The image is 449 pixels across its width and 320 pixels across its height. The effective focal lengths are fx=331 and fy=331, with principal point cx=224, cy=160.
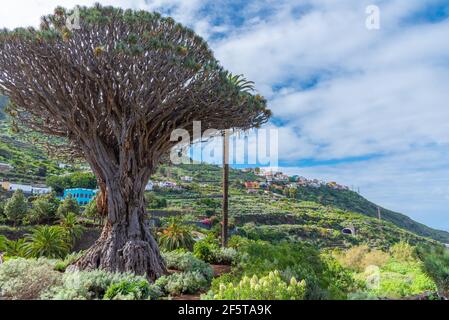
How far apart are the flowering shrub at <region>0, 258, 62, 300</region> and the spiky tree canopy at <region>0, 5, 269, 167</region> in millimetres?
3484

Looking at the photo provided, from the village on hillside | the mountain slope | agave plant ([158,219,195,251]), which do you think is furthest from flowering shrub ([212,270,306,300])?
the mountain slope

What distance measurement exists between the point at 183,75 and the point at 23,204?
23009 millimetres

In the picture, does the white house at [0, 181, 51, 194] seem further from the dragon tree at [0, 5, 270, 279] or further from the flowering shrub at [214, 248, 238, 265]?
the flowering shrub at [214, 248, 238, 265]

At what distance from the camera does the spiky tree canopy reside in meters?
8.42

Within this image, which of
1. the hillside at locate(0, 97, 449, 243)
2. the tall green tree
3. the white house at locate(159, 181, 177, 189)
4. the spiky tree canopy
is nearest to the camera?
the spiky tree canopy

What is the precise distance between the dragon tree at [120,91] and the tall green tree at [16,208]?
734 inches

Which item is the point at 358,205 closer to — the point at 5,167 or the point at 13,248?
the point at 13,248

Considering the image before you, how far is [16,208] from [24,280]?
22269mm

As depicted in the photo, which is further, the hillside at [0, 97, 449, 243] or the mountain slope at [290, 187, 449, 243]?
the mountain slope at [290, 187, 449, 243]
